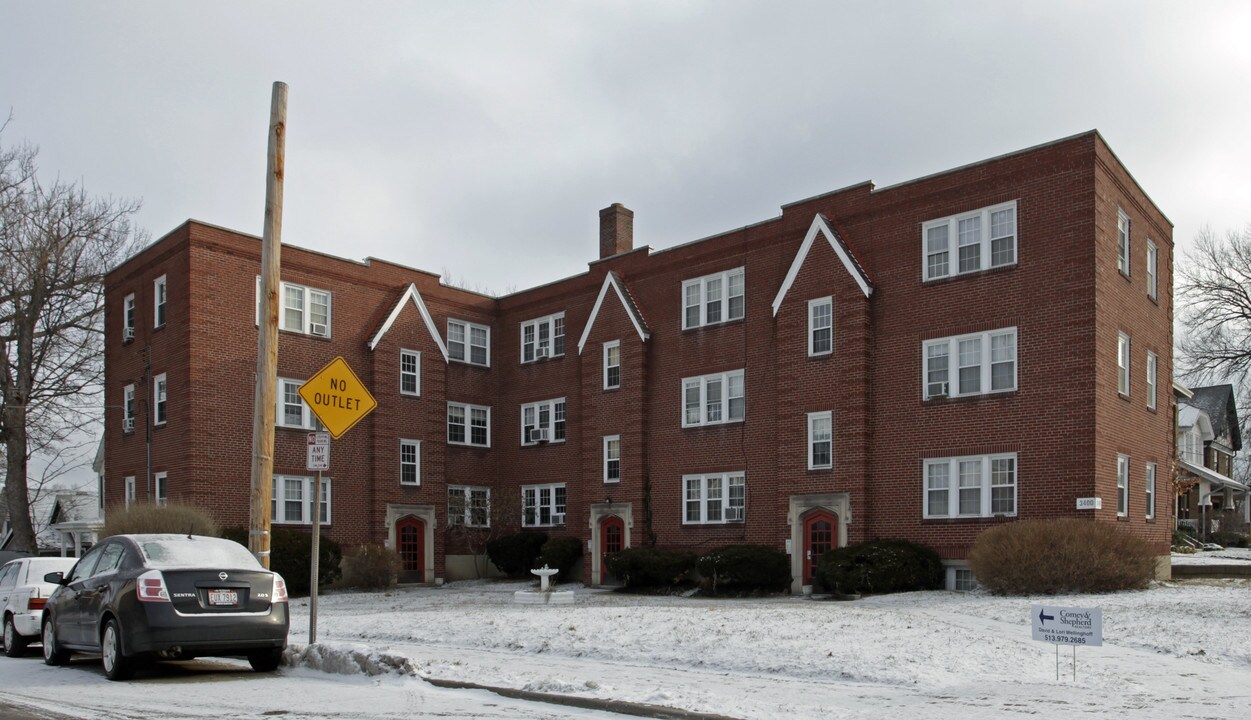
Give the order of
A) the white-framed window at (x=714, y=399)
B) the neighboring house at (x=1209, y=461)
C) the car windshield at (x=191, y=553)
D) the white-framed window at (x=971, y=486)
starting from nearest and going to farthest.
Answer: the car windshield at (x=191, y=553) → the white-framed window at (x=971, y=486) → the white-framed window at (x=714, y=399) → the neighboring house at (x=1209, y=461)

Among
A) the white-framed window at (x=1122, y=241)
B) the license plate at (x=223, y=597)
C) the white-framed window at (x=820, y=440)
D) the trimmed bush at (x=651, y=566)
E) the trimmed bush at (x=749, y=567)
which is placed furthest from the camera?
the trimmed bush at (x=651, y=566)

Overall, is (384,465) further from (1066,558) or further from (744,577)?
(1066,558)

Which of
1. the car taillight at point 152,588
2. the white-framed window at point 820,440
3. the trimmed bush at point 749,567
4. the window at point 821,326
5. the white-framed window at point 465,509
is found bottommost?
the trimmed bush at point 749,567

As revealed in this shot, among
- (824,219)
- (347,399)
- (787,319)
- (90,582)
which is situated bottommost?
(90,582)

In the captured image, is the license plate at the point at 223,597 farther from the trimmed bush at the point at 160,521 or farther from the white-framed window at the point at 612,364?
the white-framed window at the point at 612,364

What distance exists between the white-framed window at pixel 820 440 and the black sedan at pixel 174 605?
708 inches

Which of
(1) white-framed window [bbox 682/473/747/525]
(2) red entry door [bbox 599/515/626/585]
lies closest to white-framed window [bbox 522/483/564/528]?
(2) red entry door [bbox 599/515/626/585]

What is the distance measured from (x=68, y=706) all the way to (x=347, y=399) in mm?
4779

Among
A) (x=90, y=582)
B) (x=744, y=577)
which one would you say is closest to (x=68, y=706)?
(x=90, y=582)

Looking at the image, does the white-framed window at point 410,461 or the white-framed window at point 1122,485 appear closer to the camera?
the white-framed window at point 1122,485

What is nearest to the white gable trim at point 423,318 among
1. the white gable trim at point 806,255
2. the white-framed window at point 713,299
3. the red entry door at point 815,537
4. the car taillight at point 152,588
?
the white-framed window at point 713,299

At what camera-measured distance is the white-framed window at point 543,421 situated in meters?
37.6

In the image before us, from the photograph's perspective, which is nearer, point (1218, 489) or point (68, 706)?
point (68, 706)

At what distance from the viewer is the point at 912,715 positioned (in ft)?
31.1
